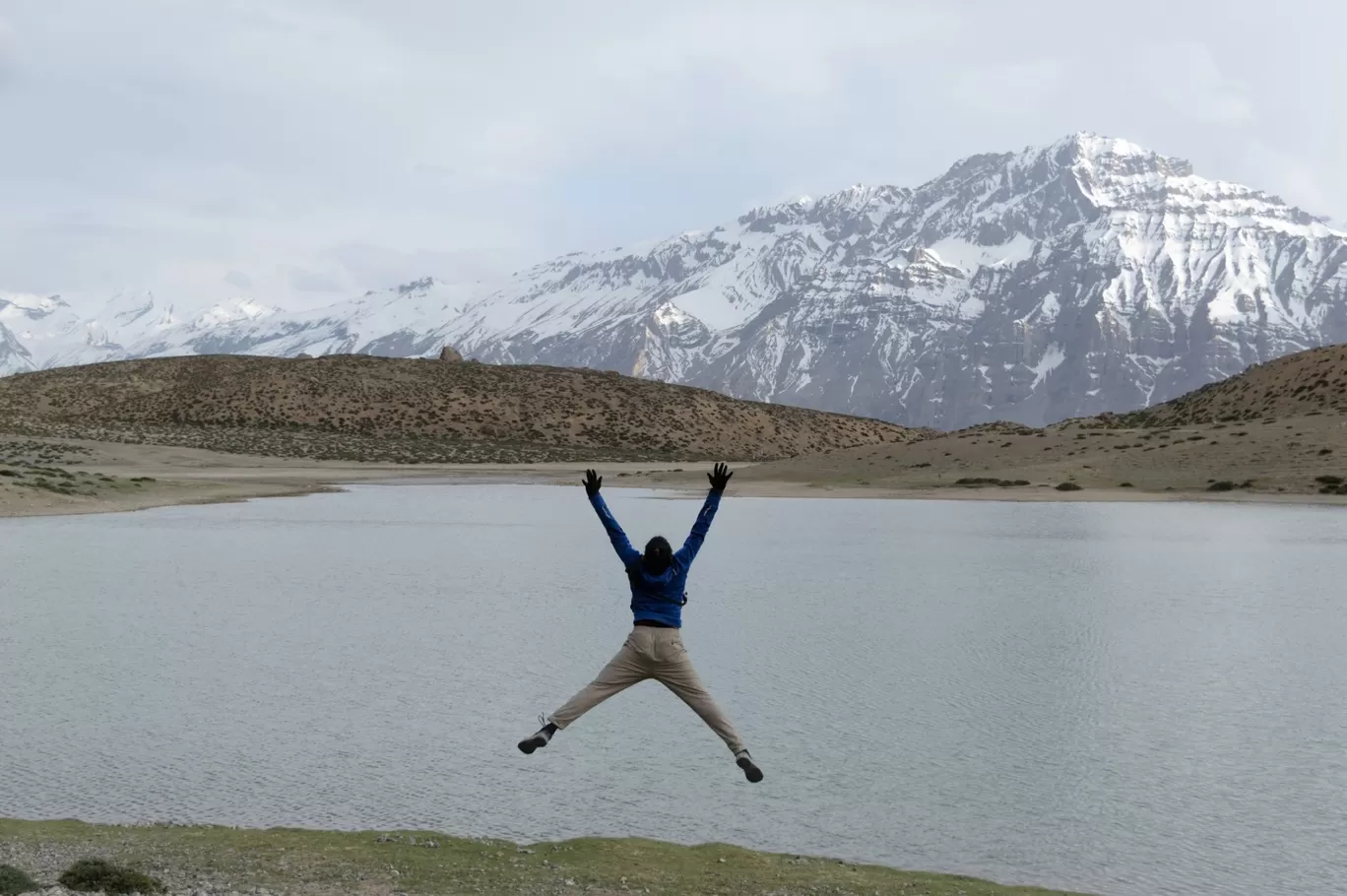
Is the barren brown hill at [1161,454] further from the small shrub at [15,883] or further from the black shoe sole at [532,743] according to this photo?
the small shrub at [15,883]

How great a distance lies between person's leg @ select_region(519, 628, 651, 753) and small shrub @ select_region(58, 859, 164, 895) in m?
3.33

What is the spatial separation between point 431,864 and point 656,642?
2787 mm

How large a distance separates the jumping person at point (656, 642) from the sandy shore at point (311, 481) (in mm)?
46735

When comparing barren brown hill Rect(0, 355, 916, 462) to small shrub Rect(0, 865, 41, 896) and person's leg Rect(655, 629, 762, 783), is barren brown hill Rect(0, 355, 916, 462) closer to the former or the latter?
person's leg Rect(655, 629, 762, 783)

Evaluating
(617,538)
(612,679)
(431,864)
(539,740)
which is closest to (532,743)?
(539,740)

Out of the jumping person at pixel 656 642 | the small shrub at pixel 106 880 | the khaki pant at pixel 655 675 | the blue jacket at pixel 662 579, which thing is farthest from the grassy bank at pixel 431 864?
the blue jacket at pixel 662 579

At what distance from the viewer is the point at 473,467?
10794 cm

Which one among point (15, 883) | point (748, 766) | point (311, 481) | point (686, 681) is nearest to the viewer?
point (15, 883)

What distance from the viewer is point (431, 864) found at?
39.3 feet

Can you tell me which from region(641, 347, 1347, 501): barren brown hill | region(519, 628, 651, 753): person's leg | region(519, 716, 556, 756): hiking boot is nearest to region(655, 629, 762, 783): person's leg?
region(519, 628, 651, 753): person's leg

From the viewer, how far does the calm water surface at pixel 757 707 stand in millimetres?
13508

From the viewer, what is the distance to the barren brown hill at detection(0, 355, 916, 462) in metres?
121

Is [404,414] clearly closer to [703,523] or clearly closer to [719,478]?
[719,478]

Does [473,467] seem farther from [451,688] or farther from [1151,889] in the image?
[1151,889]
